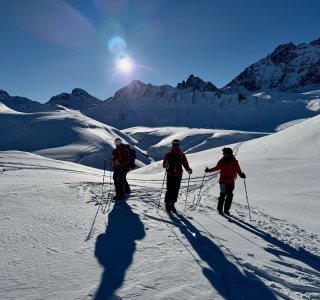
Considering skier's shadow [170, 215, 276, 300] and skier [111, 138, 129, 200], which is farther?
skier [111, 138, 129, 200]

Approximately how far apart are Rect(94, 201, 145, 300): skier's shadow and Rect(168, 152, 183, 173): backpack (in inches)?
69.3

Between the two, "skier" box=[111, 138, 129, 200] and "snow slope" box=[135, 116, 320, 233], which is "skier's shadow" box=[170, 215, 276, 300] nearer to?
"snow slope" box=[135, 116, 320, 233]

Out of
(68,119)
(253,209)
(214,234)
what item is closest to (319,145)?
(253,209)

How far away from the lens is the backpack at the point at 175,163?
970 cm

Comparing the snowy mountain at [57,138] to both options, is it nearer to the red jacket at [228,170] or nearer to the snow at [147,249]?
the red jacket at [228,170]

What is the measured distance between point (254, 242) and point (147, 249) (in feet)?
7.49

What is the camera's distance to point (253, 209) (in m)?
10.8

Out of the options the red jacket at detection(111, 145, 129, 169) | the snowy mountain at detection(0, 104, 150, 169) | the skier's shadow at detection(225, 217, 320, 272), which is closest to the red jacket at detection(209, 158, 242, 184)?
the skier's shadow at detection(225, 217, 320, 272)

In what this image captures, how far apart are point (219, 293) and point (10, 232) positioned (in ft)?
12.2

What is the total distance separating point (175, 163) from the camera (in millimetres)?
9719

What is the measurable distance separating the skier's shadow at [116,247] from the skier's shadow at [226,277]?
1114 mm

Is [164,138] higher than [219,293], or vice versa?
[164,138]

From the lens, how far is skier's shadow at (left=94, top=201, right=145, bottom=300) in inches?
176

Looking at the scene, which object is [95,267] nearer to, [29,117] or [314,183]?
[314,183]
